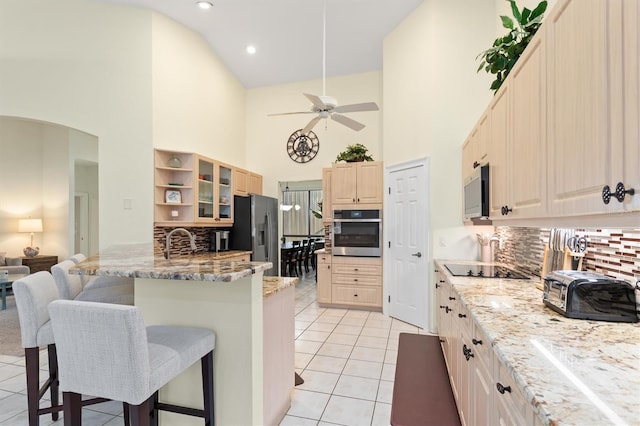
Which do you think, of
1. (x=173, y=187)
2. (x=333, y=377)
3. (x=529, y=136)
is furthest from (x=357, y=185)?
(x=529, y=136)

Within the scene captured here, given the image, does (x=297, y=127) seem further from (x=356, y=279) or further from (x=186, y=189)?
(x=356, y=279)

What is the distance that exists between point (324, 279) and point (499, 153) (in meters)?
3.43

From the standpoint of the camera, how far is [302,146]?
621 centimetres

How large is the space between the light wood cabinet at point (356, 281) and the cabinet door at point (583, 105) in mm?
3559

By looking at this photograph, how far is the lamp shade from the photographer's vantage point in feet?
20.4

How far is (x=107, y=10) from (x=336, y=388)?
5403mm

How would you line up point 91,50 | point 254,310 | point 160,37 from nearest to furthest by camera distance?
1. point 254,310
2. point 91,50
3. point 160,37

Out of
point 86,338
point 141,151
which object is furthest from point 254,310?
point 141,151

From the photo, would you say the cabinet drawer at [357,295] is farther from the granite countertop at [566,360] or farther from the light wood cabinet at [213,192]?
the granite countertop at [566,360]

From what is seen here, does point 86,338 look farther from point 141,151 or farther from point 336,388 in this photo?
point 141,151

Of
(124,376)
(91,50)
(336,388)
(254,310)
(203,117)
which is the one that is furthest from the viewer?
(203,117)

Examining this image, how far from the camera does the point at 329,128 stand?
602cm

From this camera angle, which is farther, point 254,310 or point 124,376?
point 254,310

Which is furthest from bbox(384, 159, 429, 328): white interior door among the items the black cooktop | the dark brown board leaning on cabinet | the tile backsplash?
the tile backsplash
